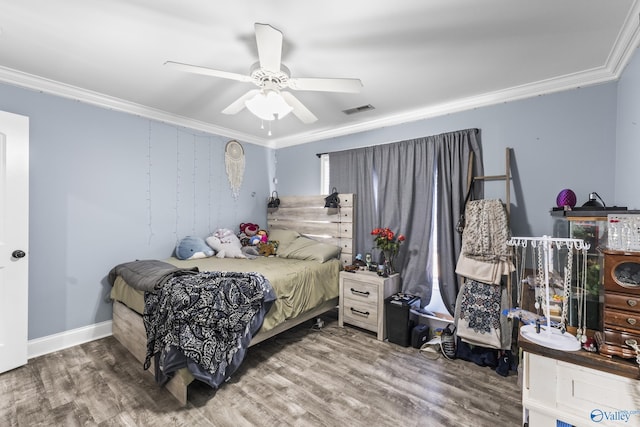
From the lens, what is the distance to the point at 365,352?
283 centimetres

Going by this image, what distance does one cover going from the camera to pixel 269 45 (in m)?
1.63

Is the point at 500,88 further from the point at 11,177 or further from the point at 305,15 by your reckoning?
the point at 11,177

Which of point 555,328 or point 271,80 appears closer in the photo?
point 555,328

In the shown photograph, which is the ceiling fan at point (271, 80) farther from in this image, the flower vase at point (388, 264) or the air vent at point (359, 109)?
the flower vase at point (388, 264)

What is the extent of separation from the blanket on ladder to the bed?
161mm

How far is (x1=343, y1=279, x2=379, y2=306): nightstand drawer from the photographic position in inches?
125

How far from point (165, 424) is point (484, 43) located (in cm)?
333

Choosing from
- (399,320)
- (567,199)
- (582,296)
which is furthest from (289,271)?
(567,199)

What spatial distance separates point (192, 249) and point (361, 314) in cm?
218

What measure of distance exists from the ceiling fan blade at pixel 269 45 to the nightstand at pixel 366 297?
233 cm

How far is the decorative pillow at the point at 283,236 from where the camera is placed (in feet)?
13.4

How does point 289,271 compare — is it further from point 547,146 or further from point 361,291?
point 547,146

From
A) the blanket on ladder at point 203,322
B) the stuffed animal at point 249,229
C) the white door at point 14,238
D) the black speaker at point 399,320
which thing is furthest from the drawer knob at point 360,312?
the white door at point 14,238

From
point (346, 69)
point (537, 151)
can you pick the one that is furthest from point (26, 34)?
point (537, 151)
